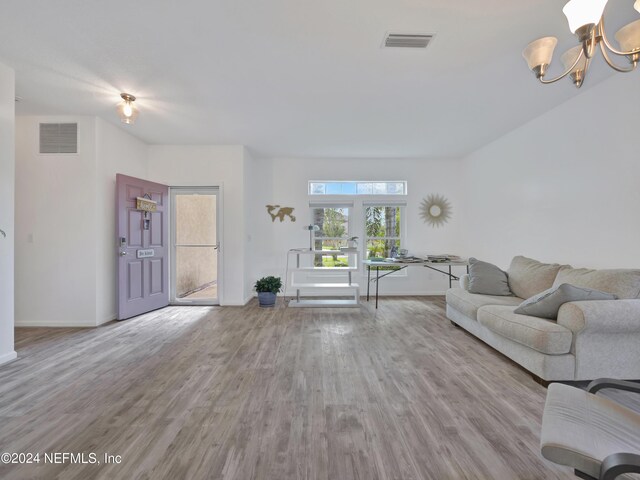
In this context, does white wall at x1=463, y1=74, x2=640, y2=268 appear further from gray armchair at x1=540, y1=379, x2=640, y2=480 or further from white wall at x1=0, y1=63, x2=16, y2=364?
white wall at x1=0, y1=63, x2=16, y2=364

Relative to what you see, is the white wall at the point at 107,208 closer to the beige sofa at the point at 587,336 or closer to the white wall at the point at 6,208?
the white wall at the point at 6,208

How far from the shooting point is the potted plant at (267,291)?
484 centimetres

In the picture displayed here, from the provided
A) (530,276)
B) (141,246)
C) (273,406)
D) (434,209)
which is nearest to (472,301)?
(530,276)

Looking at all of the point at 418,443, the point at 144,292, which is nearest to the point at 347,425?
the point at 418,443

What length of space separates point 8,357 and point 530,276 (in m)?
5.28

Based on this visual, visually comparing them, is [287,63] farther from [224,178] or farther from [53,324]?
[53,324]

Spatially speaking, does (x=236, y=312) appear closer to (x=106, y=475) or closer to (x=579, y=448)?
(x=106, y=475)

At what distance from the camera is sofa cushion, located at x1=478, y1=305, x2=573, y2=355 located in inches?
86.4

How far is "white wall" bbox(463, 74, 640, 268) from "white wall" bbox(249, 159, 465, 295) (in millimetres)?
976

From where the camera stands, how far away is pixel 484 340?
9.98ft

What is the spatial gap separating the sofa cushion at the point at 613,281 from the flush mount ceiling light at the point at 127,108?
A: 470 cm

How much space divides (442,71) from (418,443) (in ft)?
9.52

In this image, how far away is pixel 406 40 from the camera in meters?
2.28

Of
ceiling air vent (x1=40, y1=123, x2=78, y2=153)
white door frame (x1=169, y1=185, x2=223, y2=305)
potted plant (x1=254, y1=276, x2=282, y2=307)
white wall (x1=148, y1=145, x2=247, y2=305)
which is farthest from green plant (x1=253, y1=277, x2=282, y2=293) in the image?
ceiling air vent (x1=40, y1=123, x2=78, y2=153)
